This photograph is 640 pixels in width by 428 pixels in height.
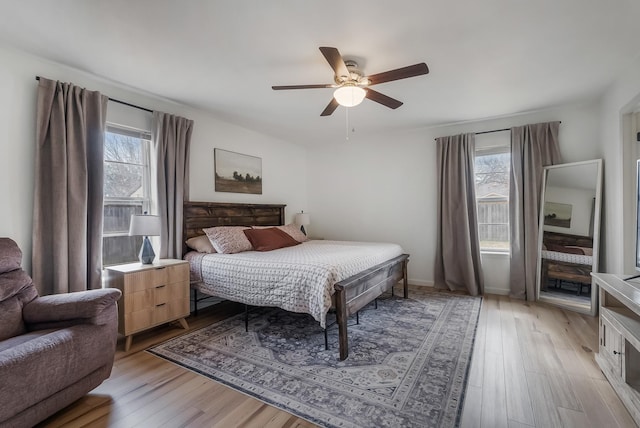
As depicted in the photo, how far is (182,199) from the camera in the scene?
11.2 feet

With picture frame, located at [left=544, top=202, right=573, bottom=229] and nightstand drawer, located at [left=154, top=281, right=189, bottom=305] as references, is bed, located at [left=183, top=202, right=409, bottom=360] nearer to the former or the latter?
nightstand drawer, located at [left=154, top=281, right=189, bottom=305]

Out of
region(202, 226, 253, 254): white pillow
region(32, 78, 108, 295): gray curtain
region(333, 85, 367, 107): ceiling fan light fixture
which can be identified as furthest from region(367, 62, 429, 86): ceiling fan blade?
region(32, 78, 108, 295): gray curtain

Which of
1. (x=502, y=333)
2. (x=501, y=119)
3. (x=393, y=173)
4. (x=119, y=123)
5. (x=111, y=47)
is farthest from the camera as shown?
(x=393, y=173)

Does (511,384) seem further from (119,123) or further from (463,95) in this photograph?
(119,123)

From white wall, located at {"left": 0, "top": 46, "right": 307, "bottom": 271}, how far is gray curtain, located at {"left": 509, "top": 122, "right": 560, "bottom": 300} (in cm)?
Result: 381

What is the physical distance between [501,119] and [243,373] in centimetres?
441

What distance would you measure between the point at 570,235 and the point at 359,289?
288cm

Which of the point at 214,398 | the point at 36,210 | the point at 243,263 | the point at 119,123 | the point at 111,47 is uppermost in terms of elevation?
the point at 111,47

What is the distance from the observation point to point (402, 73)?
2.16 m

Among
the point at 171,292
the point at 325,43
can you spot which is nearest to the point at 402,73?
the point at 325,43

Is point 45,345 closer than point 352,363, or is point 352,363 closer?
point 45,345

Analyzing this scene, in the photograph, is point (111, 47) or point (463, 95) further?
point (463, 95)

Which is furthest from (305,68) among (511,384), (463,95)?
(511,384)

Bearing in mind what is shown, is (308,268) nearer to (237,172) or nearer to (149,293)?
(149,293)
